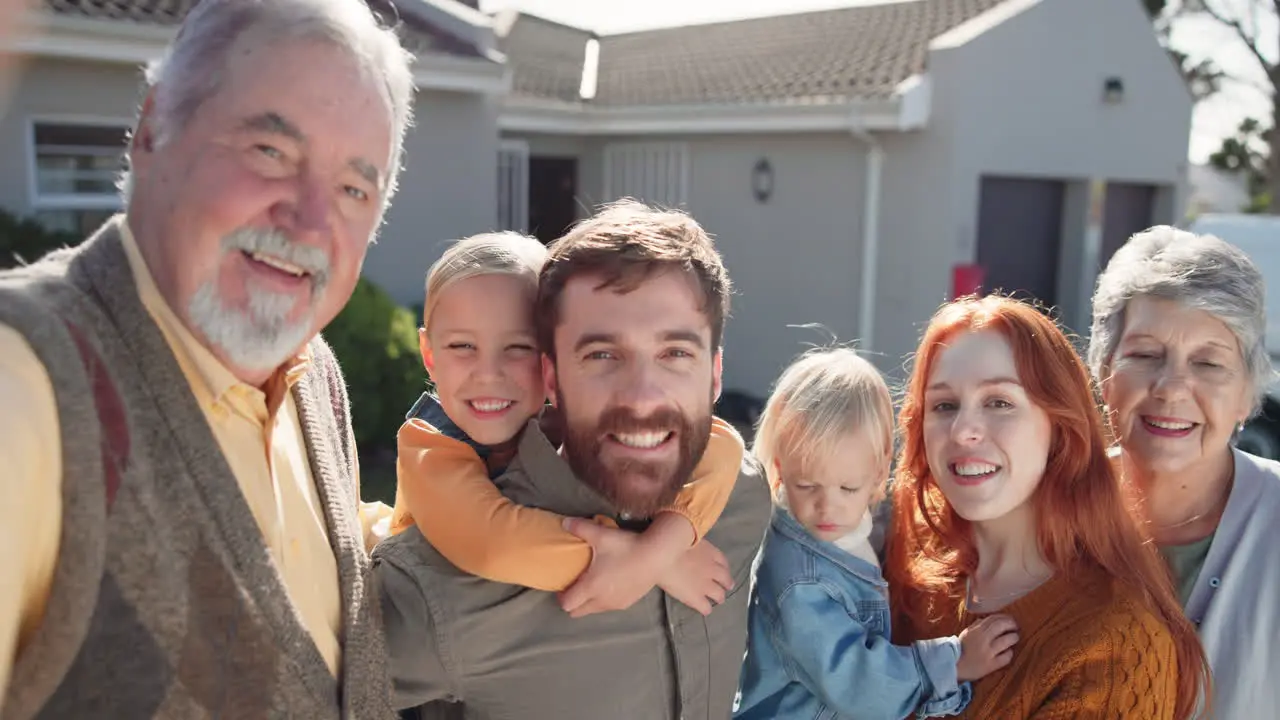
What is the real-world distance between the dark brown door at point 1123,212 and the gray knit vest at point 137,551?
12775 millimetres

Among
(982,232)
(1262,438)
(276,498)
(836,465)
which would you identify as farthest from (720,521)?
(982,232)

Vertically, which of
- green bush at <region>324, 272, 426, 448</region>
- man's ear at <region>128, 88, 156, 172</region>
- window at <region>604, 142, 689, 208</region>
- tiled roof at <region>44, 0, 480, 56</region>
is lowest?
green bush at <region>324, 272, 426, 448</region>

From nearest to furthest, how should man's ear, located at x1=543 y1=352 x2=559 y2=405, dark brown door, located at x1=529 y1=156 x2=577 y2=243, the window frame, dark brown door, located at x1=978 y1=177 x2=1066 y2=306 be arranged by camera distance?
1. man's ear, located at x1=543 y1=352 x2=559 y2=405
2. the window frame
3. dark brown door, located at x1=978 y1=177 x2=1066 y2=306
4. dark brown door, located at x1=529 y1=156 x2=577 y2=243

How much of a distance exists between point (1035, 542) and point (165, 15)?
800cm

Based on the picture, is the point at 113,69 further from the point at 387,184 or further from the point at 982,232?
the point at 982,232

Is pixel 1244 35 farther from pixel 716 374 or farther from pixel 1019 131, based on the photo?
pixel 716 374

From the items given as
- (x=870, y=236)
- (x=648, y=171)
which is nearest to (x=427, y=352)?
(x=870, y=236)

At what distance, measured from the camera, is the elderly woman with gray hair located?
89.6 inches

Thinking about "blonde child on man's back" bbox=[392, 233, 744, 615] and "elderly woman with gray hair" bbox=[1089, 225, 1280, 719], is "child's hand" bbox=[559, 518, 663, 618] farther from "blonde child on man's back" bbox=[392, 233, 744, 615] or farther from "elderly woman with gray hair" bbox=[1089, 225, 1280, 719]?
"elderly woman with gray hair" bbox=[1089, 225, 1280, 719]

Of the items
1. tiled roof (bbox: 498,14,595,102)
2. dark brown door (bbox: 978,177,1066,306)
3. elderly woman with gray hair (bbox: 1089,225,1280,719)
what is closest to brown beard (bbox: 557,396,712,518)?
elderly woman with gray hair (bbox: 1089,225,1280,719)

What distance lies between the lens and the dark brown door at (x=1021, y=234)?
1104cm

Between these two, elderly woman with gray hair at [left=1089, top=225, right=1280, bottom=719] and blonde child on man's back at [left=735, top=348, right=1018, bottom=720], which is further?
elderly woman with gray hair at [left=1089, top=225, right=1280, bottom=719]

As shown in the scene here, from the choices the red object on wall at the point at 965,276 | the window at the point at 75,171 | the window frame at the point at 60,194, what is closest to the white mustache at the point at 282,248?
the window frame at the point at 60,194

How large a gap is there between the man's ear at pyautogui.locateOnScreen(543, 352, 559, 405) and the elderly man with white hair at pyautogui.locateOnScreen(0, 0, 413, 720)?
474mm
